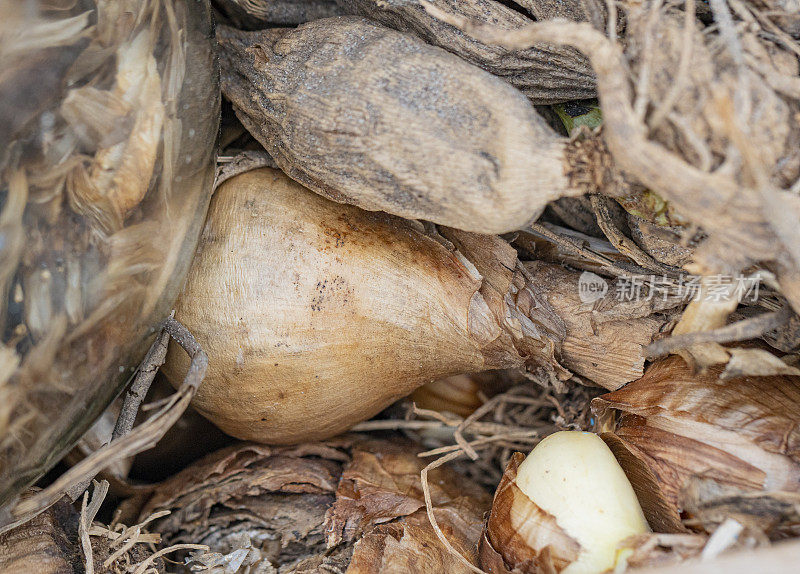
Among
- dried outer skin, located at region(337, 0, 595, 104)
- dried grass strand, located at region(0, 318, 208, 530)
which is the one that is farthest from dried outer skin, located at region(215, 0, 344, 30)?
dried grass strand, located at region(0, 318, 208, 530)

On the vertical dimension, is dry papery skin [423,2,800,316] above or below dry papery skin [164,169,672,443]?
above

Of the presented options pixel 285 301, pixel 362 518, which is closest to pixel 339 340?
pixel 285 301

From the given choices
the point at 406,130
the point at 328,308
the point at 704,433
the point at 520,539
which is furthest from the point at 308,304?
the point at 704,433

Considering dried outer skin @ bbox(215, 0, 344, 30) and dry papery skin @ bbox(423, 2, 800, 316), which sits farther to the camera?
dried outer skin @ bbox(215, 0, 344, 30)

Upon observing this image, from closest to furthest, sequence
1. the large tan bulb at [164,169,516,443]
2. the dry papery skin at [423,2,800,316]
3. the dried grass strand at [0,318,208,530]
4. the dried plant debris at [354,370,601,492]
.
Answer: the dry papery skin at [423,2,800,316] → the dried grass strand at [0,318,208,530] → the large tan bulb at [164,169,516,443] → the dried plant debris at [354,370,601,492]

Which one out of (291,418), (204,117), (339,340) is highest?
(204,117)

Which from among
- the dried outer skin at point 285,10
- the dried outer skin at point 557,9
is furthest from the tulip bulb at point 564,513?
the dried outer skin at point 285,10

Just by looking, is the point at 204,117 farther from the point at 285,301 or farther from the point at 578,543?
the point at 578,543

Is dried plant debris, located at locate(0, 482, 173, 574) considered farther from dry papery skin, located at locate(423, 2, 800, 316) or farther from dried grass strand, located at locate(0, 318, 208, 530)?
dry papery skin, located at locate(423, 2, 800, 316)
